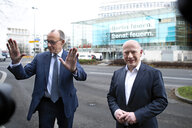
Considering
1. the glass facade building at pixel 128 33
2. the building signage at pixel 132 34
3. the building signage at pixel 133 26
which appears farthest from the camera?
the building signage at pixel 132 34

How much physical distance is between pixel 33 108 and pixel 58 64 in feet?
2.32

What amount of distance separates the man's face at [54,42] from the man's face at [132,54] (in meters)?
0.98

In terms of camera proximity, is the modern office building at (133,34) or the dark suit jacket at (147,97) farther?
the modern office building at (133,34)

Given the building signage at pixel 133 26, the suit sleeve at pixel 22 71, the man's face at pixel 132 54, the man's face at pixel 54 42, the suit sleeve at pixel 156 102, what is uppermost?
the building signage at pixel 133 26

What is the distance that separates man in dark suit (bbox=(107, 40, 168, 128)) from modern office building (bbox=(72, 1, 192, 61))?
40.2 meters

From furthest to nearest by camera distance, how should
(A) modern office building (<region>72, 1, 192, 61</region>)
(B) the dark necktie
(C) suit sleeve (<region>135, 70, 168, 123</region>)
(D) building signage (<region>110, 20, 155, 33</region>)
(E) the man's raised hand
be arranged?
(D) building signage (<region>110, 20, 155, 33</region>) → (A) modern office building (<region>72, 1, 192, 61</region>) → (B) the dark necktie → (C) suit sleeve (<region>135, 70, 168, 123</region>) → (E) the man's raised hand

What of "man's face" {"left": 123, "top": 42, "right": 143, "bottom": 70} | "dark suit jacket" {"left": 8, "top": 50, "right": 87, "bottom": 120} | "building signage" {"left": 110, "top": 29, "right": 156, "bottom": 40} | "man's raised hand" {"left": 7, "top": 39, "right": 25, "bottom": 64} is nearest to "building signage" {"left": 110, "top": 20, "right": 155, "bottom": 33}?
"building signage" {"left": 110, "top": 29, "right": 156, "bottom": 40}

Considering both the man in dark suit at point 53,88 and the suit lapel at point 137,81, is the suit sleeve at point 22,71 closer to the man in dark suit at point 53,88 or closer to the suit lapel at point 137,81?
the man in dark suit at point 53,88

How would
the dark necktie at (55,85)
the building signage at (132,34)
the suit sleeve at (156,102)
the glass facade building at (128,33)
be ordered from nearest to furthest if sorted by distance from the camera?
the suit sleeve at (156,102)
the dark necktie at (55,85)
the glass facade building at (128,33)
the building signage at (132,34)

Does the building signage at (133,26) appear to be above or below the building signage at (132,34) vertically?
above

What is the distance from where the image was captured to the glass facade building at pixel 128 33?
1807 inches

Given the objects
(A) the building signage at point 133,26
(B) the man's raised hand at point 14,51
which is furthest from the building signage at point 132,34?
(B) the man's raised hand at point 14,51

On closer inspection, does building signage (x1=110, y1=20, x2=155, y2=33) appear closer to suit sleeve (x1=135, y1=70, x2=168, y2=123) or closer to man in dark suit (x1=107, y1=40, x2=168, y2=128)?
man in dark suit (x1=107, y1=40, x2=168, y2=128)

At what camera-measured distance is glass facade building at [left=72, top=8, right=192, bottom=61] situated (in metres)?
45.9
